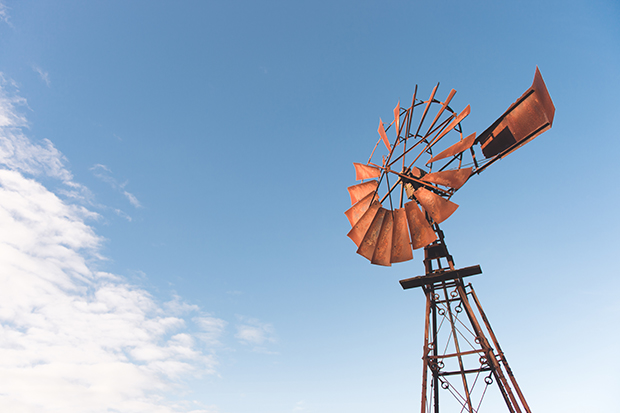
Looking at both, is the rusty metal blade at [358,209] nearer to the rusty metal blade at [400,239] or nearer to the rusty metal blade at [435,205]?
the rusty metal blade at [400,239]

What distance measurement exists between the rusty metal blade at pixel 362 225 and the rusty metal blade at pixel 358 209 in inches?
4.8

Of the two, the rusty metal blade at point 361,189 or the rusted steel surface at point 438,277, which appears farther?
the rusty metal blade at point 361,189

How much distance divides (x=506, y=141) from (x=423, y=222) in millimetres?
2731

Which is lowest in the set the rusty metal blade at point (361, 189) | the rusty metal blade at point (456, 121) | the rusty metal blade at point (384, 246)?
the rusty metal blade at point (384, 246)

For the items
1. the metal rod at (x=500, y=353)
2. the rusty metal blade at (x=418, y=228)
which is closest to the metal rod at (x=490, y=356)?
the metal rod at (x=500, y=353)

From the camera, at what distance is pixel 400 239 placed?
8.45 metres

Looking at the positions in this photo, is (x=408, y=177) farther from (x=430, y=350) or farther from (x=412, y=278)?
(x=430, y=350)

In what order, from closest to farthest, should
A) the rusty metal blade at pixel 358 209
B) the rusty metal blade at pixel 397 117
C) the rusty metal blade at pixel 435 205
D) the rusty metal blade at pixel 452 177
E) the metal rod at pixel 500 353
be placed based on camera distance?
the metal rod at pixel 500 353 → the rusty metal blade at pixel 435 205 → the rusty metal blade at pixel 452 177 → the rusty metal blade at pixel 358 209 → the rusty metal blade at pixel 397 117

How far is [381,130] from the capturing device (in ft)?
33.8

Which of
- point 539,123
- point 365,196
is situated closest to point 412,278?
point 365,196

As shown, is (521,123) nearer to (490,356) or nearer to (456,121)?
(456,121)

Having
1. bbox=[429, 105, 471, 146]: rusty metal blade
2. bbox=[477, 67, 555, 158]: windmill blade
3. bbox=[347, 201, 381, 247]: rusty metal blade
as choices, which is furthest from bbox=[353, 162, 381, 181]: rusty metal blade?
bbox=[477, 67, 555, 158]: windmill blade

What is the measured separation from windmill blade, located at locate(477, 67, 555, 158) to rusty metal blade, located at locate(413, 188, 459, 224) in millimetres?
1697

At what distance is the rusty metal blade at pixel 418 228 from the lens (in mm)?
7984
